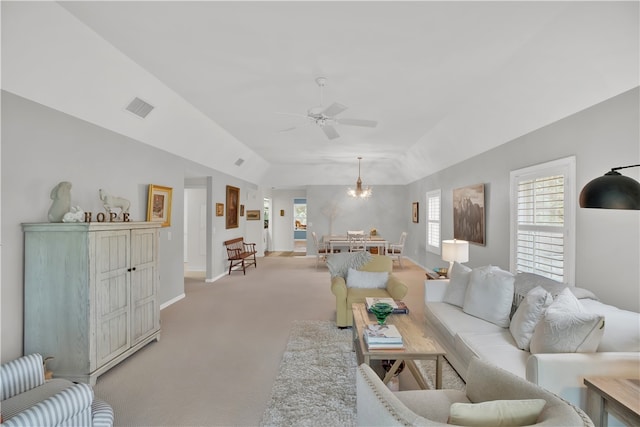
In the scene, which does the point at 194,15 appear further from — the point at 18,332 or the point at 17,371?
the point at 18,332

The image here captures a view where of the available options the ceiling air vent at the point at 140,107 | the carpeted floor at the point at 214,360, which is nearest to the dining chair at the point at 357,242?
the carpeted floor at the point at 214,360

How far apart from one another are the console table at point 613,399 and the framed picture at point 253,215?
8906 millimetres

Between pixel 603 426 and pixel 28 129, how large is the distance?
4.42 metres

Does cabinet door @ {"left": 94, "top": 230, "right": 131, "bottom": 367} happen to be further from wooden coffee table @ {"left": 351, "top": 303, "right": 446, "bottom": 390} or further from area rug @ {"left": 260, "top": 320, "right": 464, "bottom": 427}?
wooden coffee table @ {"left": 351, "top": 303, "right": 446, "bottom": 390}

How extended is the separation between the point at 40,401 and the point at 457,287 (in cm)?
355

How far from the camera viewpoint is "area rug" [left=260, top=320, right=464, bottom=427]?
221 centimetres

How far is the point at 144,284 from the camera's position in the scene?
3307mm

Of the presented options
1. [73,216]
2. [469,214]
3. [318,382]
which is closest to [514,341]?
[318,382]

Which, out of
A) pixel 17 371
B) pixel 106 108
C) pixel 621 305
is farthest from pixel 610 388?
pixel 106 108

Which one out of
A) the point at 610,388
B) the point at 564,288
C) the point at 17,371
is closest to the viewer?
the point at 610,388

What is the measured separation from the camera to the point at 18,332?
256 centimetres

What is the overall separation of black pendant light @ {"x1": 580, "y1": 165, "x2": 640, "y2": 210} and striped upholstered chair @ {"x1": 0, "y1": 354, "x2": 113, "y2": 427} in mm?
3030

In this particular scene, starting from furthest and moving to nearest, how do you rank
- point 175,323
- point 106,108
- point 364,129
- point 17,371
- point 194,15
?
point 364,129, point 175,323, point 106,108, point 194,15, point 17,371

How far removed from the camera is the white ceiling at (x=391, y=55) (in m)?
2.25
